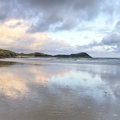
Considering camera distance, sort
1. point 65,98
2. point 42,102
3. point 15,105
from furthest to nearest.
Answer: point 65,98 → point 42,102 → point 15,105

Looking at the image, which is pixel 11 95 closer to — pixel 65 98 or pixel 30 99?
pixel 30 99

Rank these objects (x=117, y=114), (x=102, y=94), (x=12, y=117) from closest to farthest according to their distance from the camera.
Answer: (x=12, y=117) → (x=117, y=114) → (x=102, y=94)

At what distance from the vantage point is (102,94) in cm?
1559

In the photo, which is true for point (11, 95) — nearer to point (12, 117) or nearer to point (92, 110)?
point (12, 117)

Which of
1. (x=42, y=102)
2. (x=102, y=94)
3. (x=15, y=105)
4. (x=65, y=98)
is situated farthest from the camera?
(x=102, y=94)

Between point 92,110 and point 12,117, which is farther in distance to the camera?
point 92,110

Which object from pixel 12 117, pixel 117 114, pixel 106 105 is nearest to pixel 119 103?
pixel 106 105

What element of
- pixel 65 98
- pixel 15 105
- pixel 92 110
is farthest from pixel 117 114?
pixel 15 105

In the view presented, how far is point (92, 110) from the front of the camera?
11344mm

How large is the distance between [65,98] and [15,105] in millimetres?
3474

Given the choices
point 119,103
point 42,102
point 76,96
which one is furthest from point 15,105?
point 119,103

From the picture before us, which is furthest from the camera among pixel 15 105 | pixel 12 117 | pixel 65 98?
pixel 65 98

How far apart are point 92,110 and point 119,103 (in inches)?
97.0

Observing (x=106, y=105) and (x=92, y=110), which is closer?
(x=92, y=110)
